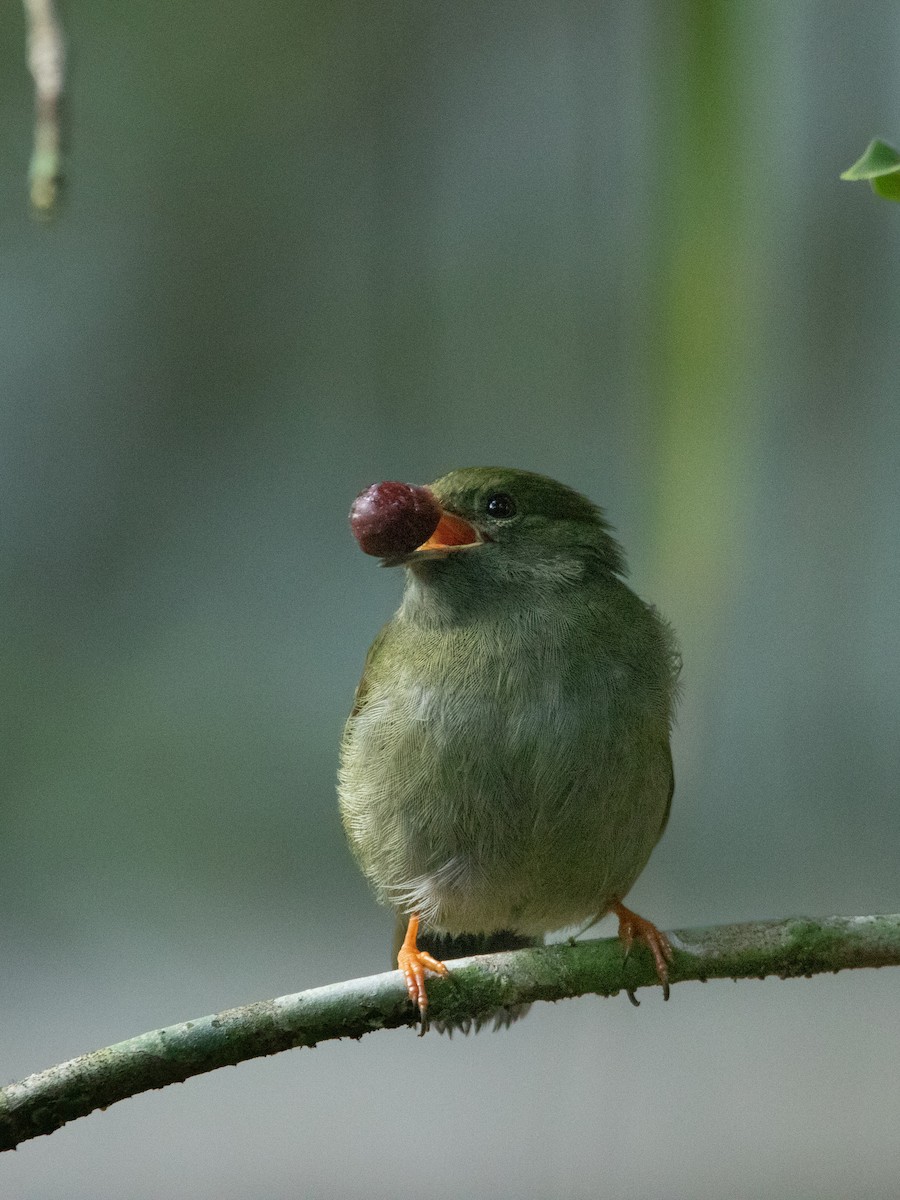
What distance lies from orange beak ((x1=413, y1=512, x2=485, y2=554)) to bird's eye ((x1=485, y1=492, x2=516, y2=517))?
0.19 feet

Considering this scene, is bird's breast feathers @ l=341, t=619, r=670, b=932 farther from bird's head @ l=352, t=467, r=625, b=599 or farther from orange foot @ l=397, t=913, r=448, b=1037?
bird's head @ l=352, t=467, r=625, b=599

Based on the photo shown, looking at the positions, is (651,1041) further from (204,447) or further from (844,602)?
(204,447)

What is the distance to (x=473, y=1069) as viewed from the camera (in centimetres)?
460

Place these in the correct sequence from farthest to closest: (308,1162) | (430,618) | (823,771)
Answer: (823,771) < (308,1162) < (430,618)

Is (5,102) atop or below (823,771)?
atop

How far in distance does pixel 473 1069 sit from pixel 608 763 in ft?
7.82

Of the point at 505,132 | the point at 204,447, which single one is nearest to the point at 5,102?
the point at 204,447

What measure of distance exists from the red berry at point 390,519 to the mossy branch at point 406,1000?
0.80 m

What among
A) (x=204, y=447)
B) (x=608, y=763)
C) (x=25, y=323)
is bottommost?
(x=608, y=763)

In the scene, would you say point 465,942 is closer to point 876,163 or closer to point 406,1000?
point 406,1000

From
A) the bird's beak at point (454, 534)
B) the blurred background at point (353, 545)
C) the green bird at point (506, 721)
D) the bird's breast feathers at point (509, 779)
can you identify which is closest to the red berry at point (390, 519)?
the green bird at point (506, 721)

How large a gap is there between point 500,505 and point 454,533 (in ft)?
0.40

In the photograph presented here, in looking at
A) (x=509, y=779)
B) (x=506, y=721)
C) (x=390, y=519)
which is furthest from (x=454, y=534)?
(x=509, y=779)

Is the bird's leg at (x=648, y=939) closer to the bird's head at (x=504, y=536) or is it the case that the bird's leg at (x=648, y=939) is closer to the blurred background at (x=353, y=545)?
the bird's head at (x=504, y=536)
